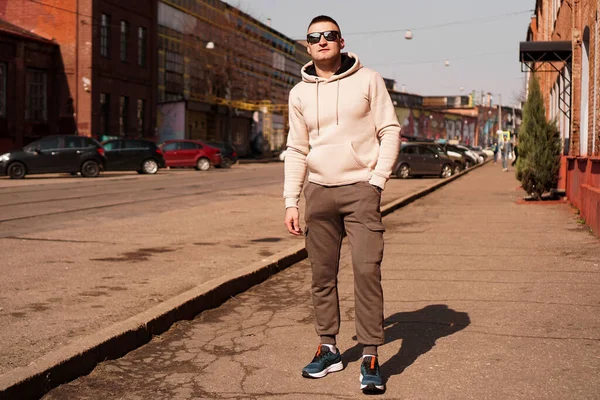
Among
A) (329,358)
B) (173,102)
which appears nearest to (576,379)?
(329,358)

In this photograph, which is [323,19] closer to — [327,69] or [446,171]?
[327,69]

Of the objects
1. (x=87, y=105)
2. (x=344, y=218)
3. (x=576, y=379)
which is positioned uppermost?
(x=87, y=105)

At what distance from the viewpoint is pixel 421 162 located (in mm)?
35031

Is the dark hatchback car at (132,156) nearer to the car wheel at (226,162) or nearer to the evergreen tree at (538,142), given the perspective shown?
the car wheel at (226,162)

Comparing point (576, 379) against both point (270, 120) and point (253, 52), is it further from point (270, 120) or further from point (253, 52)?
point (270, 120)

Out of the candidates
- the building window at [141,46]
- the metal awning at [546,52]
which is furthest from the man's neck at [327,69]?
the building window at [141,46]

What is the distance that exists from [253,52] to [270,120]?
530 inches

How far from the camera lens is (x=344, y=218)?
475 centimetres

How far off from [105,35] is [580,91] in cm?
3223

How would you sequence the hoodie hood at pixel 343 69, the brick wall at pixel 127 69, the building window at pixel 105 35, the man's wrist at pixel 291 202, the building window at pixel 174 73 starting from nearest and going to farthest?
the hoodie hood at pixel 343 69, the man's wrist at pixel 291 202, the brick wall at pixel 127 69, the building window at pixel 105 35, the building window at pixel 174 73

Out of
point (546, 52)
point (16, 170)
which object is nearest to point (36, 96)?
point (16, 170)

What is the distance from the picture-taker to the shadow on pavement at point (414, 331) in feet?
16.7

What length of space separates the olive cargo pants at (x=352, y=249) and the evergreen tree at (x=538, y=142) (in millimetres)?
15003

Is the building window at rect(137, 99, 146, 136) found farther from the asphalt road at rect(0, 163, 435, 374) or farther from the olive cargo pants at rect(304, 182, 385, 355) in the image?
the olive cargo pants at rect(304, 182, 385, 355)
